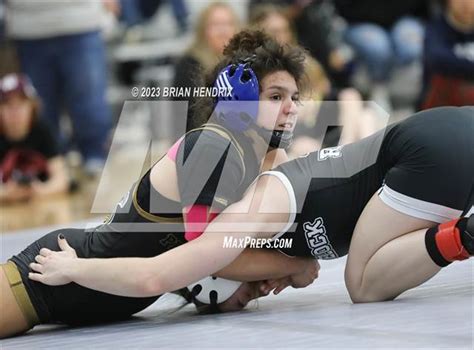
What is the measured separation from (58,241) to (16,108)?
11.0ft

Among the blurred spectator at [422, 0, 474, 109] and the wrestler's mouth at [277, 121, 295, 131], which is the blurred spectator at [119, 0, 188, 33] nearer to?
the blurred spectator at [422, 0, 474, 109]

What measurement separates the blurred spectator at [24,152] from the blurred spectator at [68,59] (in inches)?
9.6

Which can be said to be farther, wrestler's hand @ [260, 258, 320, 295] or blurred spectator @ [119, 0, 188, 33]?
blurred spectator @ [119, 0, 188, 33]

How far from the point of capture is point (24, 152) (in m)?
5.88

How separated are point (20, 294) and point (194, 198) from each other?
1.57 ft

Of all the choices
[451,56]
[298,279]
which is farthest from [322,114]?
→ [298,279]

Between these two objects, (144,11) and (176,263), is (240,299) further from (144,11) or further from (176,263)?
(144,11)

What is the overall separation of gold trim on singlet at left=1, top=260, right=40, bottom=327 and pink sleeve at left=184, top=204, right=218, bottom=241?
0.42m

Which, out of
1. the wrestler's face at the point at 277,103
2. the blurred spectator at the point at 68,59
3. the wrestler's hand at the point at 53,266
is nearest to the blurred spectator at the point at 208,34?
the blurred spectator at the point at 68,59

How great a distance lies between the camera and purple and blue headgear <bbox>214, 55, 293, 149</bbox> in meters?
2.53

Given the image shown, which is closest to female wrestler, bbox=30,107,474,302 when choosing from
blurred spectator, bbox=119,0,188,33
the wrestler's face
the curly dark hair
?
the wrestler's face

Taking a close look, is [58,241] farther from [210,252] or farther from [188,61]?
[188,61]

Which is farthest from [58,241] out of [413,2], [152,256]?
[413,2]

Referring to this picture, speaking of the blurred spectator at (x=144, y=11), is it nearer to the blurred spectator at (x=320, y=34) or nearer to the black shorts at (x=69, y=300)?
the blurred spectator at (x=320, y=34)
